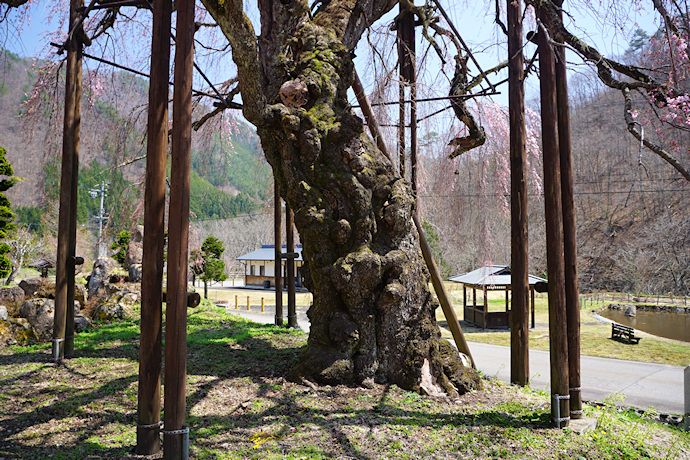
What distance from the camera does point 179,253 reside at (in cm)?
259

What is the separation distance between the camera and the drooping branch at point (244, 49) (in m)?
4.29

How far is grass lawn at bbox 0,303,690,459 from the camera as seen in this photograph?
293cm

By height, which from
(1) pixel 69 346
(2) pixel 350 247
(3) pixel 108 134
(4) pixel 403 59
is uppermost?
(4) pixel 403 59

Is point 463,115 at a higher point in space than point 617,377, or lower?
higher

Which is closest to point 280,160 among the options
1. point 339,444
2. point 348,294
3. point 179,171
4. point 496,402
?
point 348,294

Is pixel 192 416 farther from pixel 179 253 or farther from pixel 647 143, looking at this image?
pixel 647 143

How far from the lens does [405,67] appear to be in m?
6.75

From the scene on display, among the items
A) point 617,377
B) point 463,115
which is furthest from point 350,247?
point 617,377

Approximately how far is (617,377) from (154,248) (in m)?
9.20

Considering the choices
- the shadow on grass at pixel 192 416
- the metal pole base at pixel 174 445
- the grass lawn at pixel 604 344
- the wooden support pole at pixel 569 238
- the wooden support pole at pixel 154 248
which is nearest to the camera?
the metal pole base at pixel 174 445

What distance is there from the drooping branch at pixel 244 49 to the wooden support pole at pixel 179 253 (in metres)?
1.74

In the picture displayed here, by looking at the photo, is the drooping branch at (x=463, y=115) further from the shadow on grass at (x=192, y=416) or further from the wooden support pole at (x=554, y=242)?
the shadow on grass at (x=192, y=416)

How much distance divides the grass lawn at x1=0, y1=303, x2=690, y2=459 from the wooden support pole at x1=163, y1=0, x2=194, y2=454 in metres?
0.36

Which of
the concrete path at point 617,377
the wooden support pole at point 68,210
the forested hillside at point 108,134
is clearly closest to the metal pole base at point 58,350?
the wooden support pole at point 68,210
